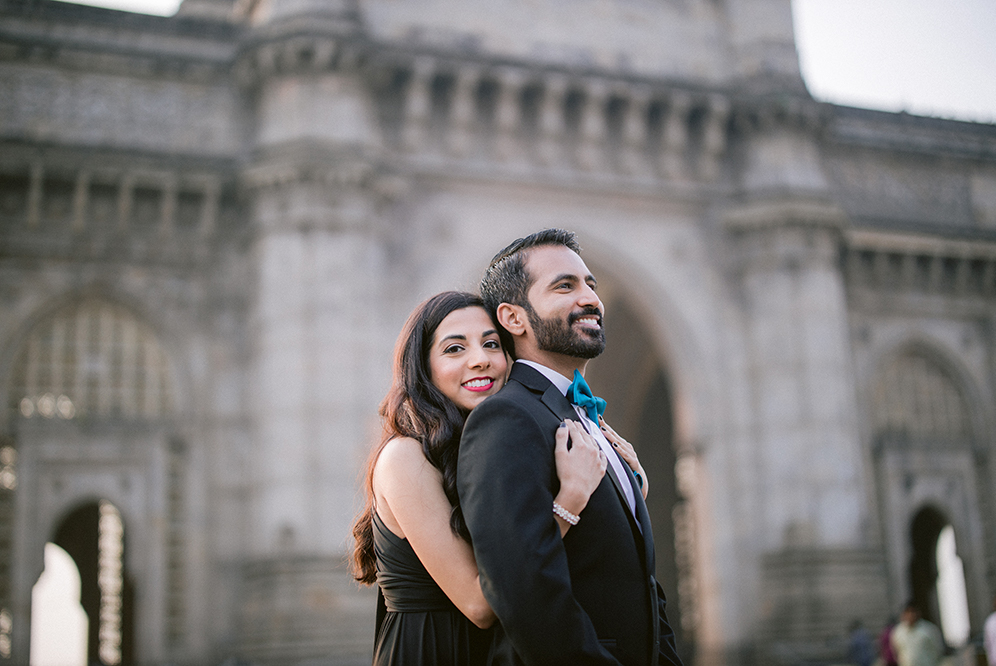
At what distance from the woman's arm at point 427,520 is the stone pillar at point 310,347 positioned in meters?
10.9

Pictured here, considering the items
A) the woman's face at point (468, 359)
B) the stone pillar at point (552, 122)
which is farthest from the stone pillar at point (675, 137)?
the woman's face at point (468, 359)

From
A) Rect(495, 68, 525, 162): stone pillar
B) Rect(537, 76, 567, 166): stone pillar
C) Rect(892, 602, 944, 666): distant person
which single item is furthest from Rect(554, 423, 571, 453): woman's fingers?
Rect(537, 76, 567, 166): stone pillar

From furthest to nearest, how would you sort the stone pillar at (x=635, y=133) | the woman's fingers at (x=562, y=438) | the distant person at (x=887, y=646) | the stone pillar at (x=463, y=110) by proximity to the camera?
the stone pillar at (x=635, y=133) → the stone pillar at (x=463, y=110) → the distant person at (x=887, y=646) → the woman's fingers at (x=562, y=438)

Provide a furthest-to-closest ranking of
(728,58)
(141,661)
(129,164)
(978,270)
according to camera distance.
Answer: (978,270)
(728,58)
(129,164)
(141,661)

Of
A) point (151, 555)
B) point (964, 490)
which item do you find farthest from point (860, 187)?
point (151, 555)

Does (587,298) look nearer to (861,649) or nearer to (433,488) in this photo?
(433,488)

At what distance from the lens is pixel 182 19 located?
54.3 ft

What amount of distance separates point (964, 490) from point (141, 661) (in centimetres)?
1428

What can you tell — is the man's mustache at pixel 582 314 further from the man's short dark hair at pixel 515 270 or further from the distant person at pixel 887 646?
the distant person at pixel 887 646

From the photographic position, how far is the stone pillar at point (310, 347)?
1414 centimetres

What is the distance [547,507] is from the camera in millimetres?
2887

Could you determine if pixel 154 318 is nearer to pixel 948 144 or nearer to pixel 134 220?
pixel 134 220

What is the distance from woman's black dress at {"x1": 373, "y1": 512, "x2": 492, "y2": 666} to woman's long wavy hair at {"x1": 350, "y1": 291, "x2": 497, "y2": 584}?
24 cm

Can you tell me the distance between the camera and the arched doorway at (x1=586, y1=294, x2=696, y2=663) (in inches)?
835
